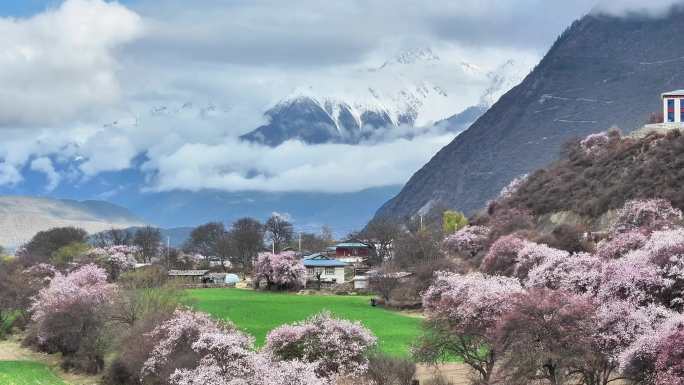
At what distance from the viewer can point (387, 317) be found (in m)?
79.9

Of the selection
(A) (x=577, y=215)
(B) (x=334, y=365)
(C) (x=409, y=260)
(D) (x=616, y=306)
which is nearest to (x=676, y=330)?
(D) (x=616, y=306)

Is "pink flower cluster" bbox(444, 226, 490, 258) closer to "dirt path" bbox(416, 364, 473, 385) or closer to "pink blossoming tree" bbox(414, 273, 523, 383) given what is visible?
"dirt path" bbox(416, 364, 473, 385)

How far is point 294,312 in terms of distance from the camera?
83188 millimetres

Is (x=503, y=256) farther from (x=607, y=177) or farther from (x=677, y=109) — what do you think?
(x=677, y=109)

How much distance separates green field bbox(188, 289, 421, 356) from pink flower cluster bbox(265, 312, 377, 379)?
1437 cm

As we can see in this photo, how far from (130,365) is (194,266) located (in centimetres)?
11797

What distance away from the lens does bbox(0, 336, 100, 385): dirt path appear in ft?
175

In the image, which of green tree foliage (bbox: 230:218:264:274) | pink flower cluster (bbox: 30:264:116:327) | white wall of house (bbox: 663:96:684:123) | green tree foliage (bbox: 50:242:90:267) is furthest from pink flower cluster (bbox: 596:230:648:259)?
green tree foliage (bbox: 230:218:264:274)

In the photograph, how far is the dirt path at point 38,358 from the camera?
175 feet

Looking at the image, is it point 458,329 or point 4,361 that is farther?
point 4,361

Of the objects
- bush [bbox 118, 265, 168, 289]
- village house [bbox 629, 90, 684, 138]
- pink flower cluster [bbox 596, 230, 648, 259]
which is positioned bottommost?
bush [bbox 118, 265, 168, 289]

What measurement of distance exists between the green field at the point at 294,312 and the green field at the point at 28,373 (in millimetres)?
14011

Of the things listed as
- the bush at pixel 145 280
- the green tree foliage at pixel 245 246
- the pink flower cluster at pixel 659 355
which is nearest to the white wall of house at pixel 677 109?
the bush at pixel 145 280

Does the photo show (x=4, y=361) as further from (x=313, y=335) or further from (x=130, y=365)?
(x=313, y=335)
